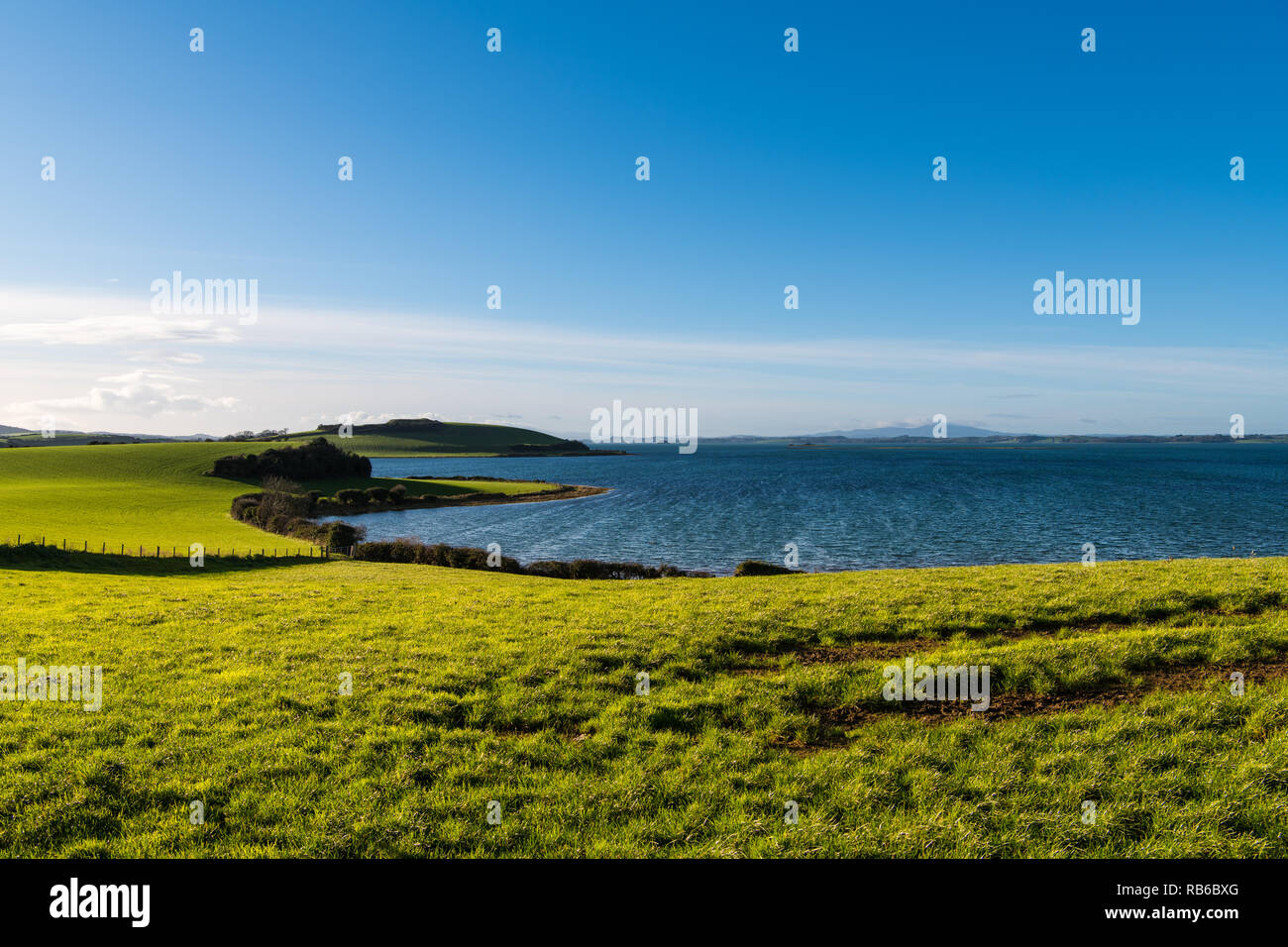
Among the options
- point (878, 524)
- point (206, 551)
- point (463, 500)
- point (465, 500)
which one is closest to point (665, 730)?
point (206, 551)

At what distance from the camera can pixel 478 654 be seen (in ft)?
49.8

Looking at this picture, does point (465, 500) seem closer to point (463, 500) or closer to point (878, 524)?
point (463, 500)

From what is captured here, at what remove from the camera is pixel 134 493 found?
321ft

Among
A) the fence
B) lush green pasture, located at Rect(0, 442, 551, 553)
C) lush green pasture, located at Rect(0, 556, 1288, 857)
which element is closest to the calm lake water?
the fence

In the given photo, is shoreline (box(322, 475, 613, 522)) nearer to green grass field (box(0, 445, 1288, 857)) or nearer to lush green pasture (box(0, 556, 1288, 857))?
green grass field (box(0, 445, 1288, 857))

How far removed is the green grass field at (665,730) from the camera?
836 cm

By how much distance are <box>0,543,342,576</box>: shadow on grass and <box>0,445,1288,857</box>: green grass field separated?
18893 millimetres

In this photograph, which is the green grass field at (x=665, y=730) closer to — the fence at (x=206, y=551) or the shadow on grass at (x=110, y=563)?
the shadow on grass at (x=110, y=563)

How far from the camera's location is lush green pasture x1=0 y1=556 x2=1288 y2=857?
27.4 ft

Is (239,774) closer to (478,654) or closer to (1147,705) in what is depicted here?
(478,654)

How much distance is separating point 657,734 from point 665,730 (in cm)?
29

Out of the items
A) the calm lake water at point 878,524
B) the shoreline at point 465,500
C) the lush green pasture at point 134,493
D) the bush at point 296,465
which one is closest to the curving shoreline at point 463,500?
the shoreline at point 465,500
